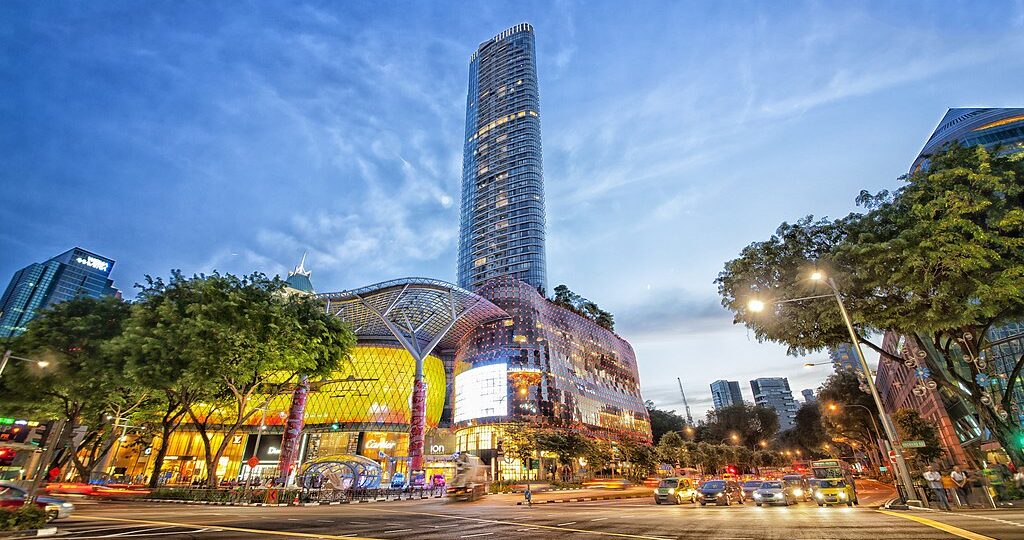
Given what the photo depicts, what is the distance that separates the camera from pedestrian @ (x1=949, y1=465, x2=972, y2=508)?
1792 cm

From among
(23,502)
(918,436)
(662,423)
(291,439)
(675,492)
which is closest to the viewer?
(23,502)

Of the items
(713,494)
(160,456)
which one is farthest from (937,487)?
(160,456)

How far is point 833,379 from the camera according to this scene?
214 feet

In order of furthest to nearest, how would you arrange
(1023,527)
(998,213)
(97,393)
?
(97,393)
(998,213)
(1023,527)

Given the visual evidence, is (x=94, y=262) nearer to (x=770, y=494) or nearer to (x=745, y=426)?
(x=770, y=494)

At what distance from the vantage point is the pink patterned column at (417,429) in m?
45.6

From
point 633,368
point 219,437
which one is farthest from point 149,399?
point 633,368

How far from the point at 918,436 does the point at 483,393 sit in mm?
56729

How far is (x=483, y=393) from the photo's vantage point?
249 feet

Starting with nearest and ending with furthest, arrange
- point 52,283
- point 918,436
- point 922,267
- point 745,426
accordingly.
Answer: point 922,267 < point 918,436 < point 745,426 < point 52,283

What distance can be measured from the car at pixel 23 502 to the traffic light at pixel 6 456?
177ft

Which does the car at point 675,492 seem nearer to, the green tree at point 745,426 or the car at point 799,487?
the car at point 799,487

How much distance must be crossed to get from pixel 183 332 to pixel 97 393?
9.47 m

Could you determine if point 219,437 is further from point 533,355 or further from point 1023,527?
point 1023,527
